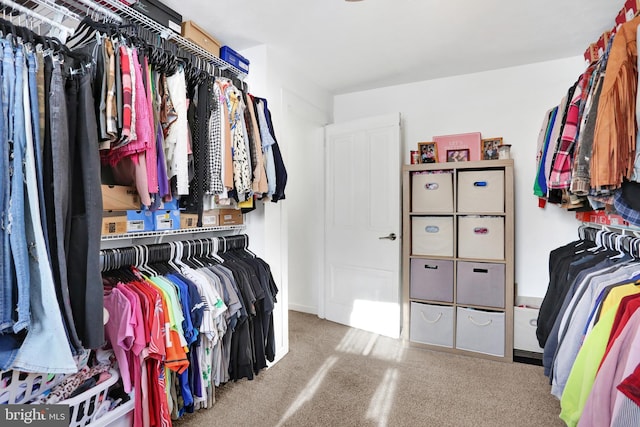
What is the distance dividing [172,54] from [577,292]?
2227 millimetres

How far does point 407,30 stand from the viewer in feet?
7.09

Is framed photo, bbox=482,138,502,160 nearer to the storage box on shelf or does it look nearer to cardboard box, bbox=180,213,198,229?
cardboard box, bbox=180,213,198,229

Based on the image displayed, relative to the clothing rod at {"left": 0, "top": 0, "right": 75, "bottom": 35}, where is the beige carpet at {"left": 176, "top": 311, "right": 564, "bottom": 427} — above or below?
below

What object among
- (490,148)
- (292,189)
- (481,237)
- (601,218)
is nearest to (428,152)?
(490,148)

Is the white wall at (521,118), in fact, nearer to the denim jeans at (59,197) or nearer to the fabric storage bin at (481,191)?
the fabric storage bin at (481,191)

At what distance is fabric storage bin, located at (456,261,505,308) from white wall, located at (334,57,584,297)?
0.40 metres

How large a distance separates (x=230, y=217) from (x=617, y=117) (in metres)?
1.97

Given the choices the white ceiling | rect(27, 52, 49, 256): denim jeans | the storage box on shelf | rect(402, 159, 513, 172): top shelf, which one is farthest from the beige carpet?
the white ceiling

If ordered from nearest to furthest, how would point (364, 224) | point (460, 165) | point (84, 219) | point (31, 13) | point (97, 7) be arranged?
point (84, 219) → point (31, 13) → point (97, 7) → point (460, 165) → point (364, 224)

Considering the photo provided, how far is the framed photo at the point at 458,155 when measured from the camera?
2811mm

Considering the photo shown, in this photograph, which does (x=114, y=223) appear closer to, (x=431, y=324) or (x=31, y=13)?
(x=31, y=13)

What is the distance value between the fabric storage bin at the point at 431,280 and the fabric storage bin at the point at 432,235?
0.27ft

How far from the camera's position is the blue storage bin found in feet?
7.05

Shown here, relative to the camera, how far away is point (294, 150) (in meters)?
3.36
